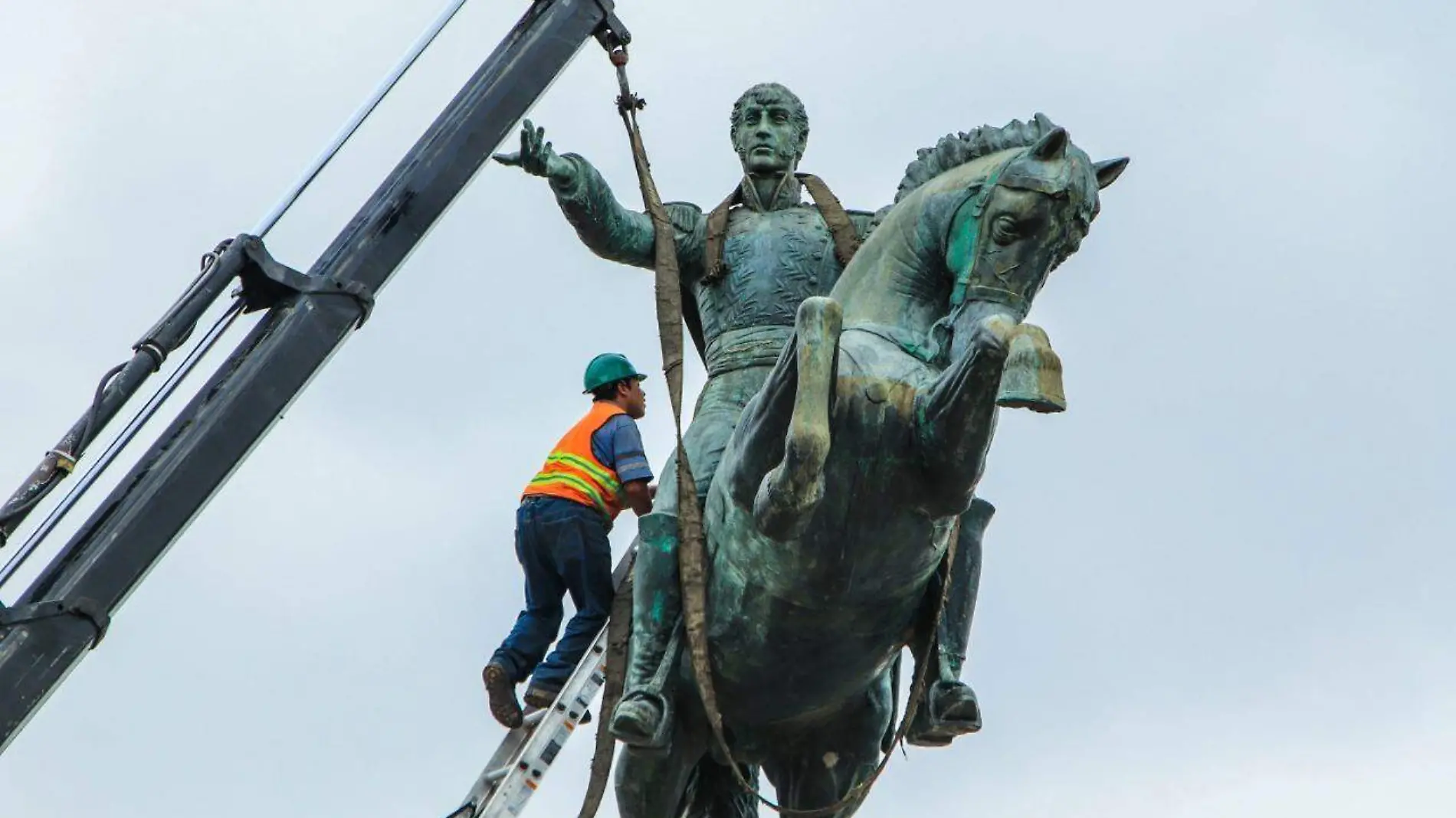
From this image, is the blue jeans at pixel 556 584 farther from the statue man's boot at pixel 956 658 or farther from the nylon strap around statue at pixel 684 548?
the statue man's boot at pixel 956 658

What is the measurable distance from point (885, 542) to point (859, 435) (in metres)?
0.67

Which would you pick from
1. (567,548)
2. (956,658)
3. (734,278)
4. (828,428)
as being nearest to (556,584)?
(567,548)

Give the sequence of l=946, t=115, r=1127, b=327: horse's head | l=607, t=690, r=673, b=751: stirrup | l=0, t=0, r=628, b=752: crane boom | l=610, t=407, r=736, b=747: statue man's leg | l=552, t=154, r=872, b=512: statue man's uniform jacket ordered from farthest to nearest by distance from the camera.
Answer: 1. l=552, t=154, r=872, b=512: statue man's uniform jacket
2. l=610, t=407, r=736, b=747: statue man's leg
3. l=607, t=690, r=673, b=751: stirrup
4. l=946, t=115, r=1127, b=327: horse's head
5. l=0, t=0, r=628, b=752: crane boom

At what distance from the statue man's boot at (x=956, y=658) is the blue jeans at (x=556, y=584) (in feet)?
6.88

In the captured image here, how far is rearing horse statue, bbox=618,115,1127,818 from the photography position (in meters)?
18.6

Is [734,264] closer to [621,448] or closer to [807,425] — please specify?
[621,448]

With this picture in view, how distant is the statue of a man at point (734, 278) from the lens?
20.3 m

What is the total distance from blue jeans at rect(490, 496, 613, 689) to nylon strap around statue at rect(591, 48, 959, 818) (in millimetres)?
188

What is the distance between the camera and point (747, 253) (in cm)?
2159

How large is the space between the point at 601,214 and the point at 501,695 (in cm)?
267

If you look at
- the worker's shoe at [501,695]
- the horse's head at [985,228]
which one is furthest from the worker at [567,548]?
the horse's head at [985,228]

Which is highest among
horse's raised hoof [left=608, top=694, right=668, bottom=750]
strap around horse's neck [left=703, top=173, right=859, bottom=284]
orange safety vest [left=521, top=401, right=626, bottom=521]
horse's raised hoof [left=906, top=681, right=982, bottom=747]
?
strap around horse's neck [left=703, top=173, right=859, bottom=284]

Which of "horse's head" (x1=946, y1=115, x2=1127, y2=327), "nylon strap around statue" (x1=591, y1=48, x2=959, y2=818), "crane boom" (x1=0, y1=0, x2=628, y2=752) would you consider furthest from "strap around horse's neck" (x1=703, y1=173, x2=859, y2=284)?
"horse's head" (x1=946, y1=115, x2=1127, y2=327)

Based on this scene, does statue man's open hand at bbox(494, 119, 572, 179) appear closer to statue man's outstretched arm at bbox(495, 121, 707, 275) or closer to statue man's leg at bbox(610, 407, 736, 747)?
statue man's outstretched arm at bbox(495, 121, 707, 275)
